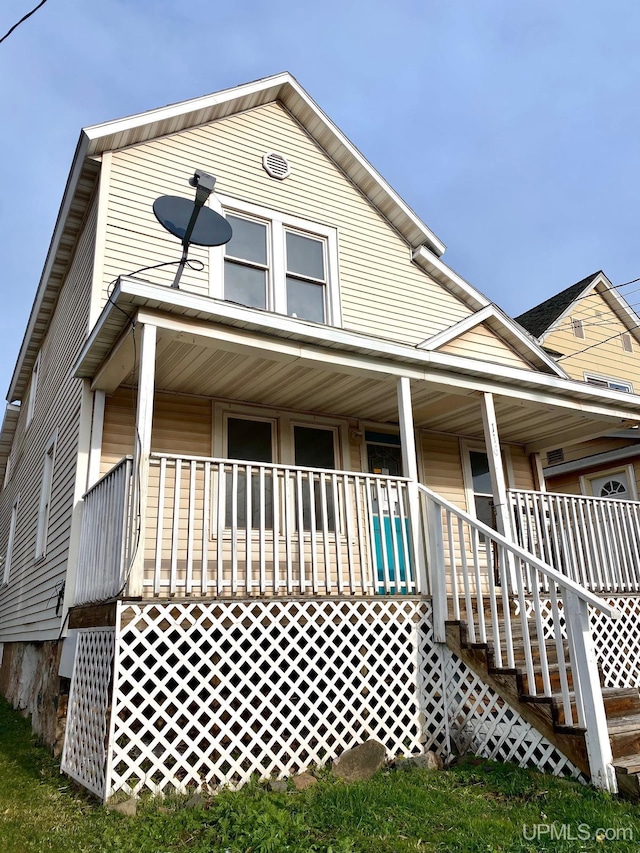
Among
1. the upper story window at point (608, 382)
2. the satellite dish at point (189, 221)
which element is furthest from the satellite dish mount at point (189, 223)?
the upper story window at point (608, 382)

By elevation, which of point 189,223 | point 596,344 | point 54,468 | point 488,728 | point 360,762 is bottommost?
point 360,762

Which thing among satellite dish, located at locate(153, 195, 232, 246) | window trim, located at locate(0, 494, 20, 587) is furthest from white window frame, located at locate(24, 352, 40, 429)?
satellite dish, located at locate(153, 195, 232, 246)

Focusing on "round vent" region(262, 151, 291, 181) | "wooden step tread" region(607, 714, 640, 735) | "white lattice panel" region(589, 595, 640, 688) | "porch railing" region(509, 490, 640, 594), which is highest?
"round vent" region(262, 151, 291, 181)

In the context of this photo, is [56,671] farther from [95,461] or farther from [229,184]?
[229,184]

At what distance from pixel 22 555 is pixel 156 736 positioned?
734 centimetres

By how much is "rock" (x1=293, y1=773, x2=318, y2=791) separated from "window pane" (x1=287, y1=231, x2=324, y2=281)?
6370mm

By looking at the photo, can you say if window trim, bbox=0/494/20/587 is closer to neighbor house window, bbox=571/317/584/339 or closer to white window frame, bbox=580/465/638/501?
white window frame, bbox=580/465/638/501

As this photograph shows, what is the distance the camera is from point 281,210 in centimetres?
940

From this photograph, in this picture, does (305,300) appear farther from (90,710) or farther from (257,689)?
(90,710)

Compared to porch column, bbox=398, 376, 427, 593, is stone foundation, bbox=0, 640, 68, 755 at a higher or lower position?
lower

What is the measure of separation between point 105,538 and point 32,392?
8.34m

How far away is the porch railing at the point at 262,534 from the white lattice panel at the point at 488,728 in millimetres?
972

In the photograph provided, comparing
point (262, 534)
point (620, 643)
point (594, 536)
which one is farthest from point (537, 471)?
point (262, 534)

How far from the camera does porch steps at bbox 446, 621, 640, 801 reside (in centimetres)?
455
